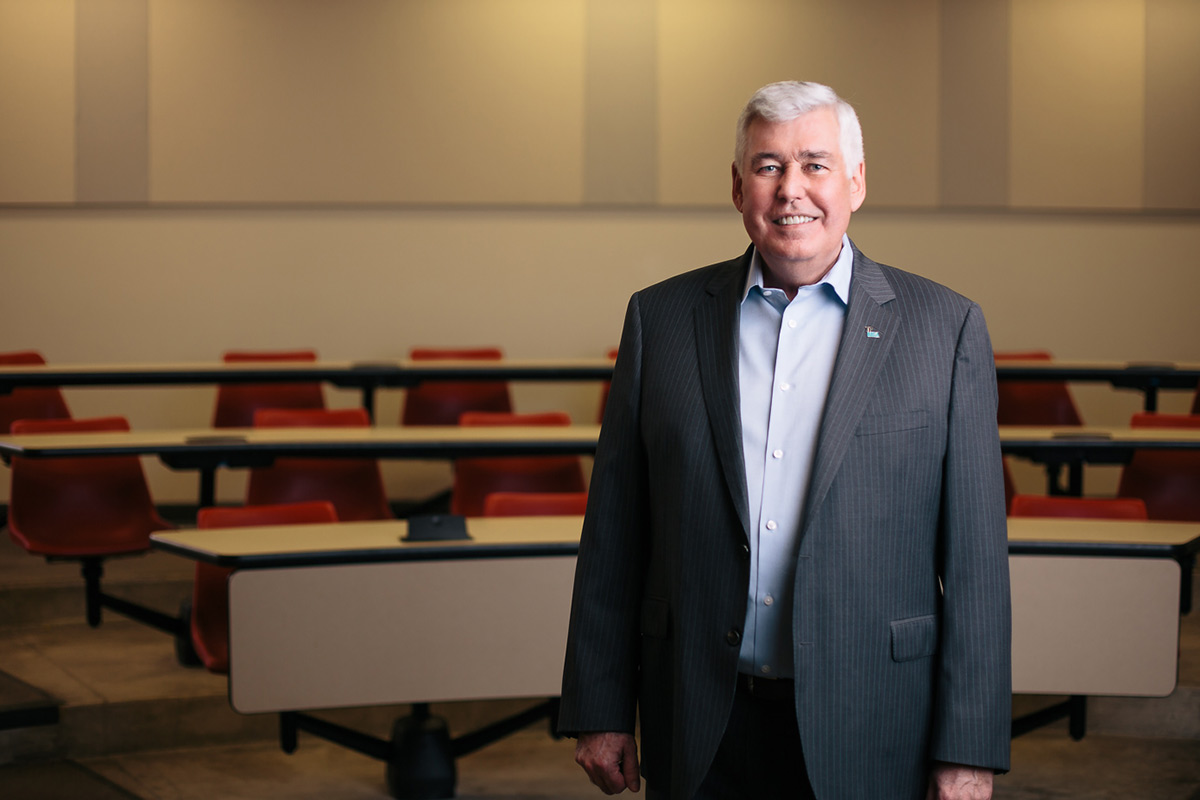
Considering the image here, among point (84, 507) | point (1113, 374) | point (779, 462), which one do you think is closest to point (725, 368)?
point (779, 462)

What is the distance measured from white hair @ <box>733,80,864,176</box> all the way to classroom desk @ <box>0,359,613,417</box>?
12.0 ft

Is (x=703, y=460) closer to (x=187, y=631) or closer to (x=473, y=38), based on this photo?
(x=187, y=631)

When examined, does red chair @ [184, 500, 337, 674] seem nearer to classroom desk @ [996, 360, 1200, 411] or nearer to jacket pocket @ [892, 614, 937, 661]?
jacket pocket @ [892, 614, 937, 661]

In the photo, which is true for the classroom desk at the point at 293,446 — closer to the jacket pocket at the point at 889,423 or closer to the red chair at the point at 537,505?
the red chair at the point at 537,505

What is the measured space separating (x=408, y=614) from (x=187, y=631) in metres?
1.39

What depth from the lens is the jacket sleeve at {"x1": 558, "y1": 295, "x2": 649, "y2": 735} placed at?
1569mm

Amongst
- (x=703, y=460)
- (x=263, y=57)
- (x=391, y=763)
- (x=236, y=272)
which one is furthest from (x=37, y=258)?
(x=703, y=460)

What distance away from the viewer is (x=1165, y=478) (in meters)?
4.58

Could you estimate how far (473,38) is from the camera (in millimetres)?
6824

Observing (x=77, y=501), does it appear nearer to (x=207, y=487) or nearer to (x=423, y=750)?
(x=207, y=487)


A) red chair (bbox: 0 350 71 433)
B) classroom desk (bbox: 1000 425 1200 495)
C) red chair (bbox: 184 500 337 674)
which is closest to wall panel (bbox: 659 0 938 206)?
classroom desk (bbox: 1000 425 1200 495)

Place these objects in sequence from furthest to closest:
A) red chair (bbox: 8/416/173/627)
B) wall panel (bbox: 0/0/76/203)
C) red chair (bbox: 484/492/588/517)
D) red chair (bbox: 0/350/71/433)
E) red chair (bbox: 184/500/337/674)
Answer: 1. wall panel (bbox: 0/0/76/203)
2. red chair (bbox: 0/350/71/433)
3. red chair (bbox: 8/416/173/627)
4. red chair (bbox: 484/492/588/517)
5. red chair (bbox: 184/500/337/674)

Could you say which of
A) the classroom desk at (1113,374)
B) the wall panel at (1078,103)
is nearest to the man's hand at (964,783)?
the classroom desk at (1113,374)

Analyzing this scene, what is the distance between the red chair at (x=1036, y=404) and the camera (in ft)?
19.1
